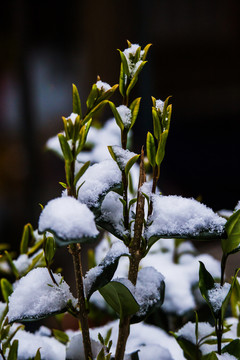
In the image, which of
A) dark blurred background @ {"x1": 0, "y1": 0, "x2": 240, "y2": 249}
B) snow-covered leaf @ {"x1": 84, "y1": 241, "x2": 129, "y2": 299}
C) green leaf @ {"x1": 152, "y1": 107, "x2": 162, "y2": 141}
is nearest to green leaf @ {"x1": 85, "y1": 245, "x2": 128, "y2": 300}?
snow-covered leaf @ {"x1": 84, "y1": 241, "x2": 129, "y2": 299}

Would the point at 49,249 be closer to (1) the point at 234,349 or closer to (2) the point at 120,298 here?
(2) the point at 120,298

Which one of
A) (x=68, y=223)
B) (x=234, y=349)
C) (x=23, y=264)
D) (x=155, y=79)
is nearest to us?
(x=68, y=223)

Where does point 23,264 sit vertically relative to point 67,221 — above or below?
below

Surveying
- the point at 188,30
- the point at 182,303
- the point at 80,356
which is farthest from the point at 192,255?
the point at 188,30

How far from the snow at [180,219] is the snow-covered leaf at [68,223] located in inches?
2.9

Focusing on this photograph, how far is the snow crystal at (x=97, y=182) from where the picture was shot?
0.35 m

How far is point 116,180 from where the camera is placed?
37 centimetres

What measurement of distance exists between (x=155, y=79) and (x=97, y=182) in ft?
11.5

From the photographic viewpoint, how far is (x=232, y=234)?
15.1 inches

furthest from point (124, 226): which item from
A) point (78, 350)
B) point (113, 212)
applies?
point (78, 350)

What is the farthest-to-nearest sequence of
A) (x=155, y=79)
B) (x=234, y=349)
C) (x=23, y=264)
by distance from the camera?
(x=155, y=79), (x=23, y=264), (x=234, y=349)

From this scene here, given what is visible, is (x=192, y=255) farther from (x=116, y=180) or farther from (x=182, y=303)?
(x=116, y=180)

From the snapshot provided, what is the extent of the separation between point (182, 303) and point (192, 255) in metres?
0.15

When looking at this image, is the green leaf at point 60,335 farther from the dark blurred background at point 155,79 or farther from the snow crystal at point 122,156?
the dark blurred background at point 155,79
